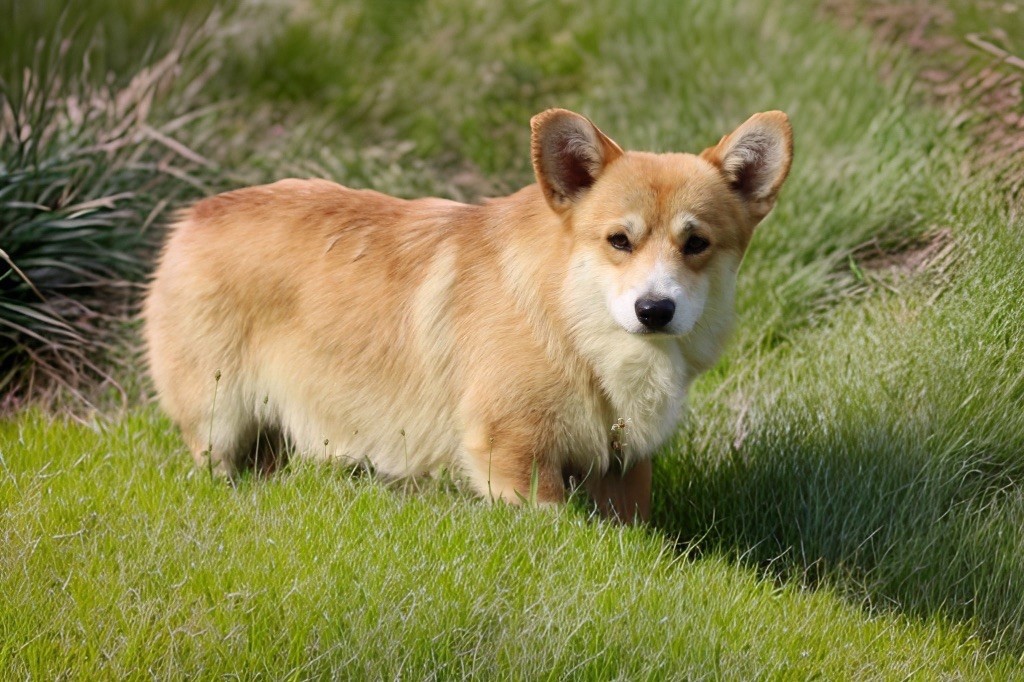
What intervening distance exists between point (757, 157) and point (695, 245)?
1.41 feet

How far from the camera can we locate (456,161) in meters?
8.45

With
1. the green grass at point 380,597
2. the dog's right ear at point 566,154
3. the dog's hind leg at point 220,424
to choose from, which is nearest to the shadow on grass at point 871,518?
the green grass at point 380,597

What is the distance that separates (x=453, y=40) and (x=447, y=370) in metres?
5.23

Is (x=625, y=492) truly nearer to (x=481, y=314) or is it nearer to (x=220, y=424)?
(x=481, y=314)

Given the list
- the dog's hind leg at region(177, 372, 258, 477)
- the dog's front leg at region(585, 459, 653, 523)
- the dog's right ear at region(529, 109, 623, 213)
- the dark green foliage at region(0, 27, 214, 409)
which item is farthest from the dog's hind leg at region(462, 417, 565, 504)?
the dark green foliage at region(0, 27, 214, 409)

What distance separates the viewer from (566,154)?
438 cm

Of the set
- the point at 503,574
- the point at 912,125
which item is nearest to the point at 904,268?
the point at 912,125

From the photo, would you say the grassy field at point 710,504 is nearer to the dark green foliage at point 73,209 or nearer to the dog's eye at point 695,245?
the dark green foliage at point 73,209

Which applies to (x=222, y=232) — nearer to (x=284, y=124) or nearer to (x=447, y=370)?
(x=447, y=370)

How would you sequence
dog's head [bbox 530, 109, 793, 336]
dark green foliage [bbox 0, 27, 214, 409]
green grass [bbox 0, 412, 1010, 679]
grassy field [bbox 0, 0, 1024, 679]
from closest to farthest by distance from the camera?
green grass [bbox 0, 412, 1010, 679] < grassy field [bbox 0, 0, 1024, 679] < dog's head [bbox 530, 109, 793, 336] < dark green foliage [bbox 0, 27, 214, 409]

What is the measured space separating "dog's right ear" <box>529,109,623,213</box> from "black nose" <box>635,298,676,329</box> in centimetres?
56

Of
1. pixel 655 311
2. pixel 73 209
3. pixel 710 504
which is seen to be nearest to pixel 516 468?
pixel 655 311

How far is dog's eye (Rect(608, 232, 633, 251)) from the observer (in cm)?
426

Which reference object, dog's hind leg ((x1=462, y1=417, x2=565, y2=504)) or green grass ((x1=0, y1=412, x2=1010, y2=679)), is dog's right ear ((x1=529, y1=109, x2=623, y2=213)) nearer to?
dog's hind leg ((x1=462, y1=417, x2=565, y2=504))
